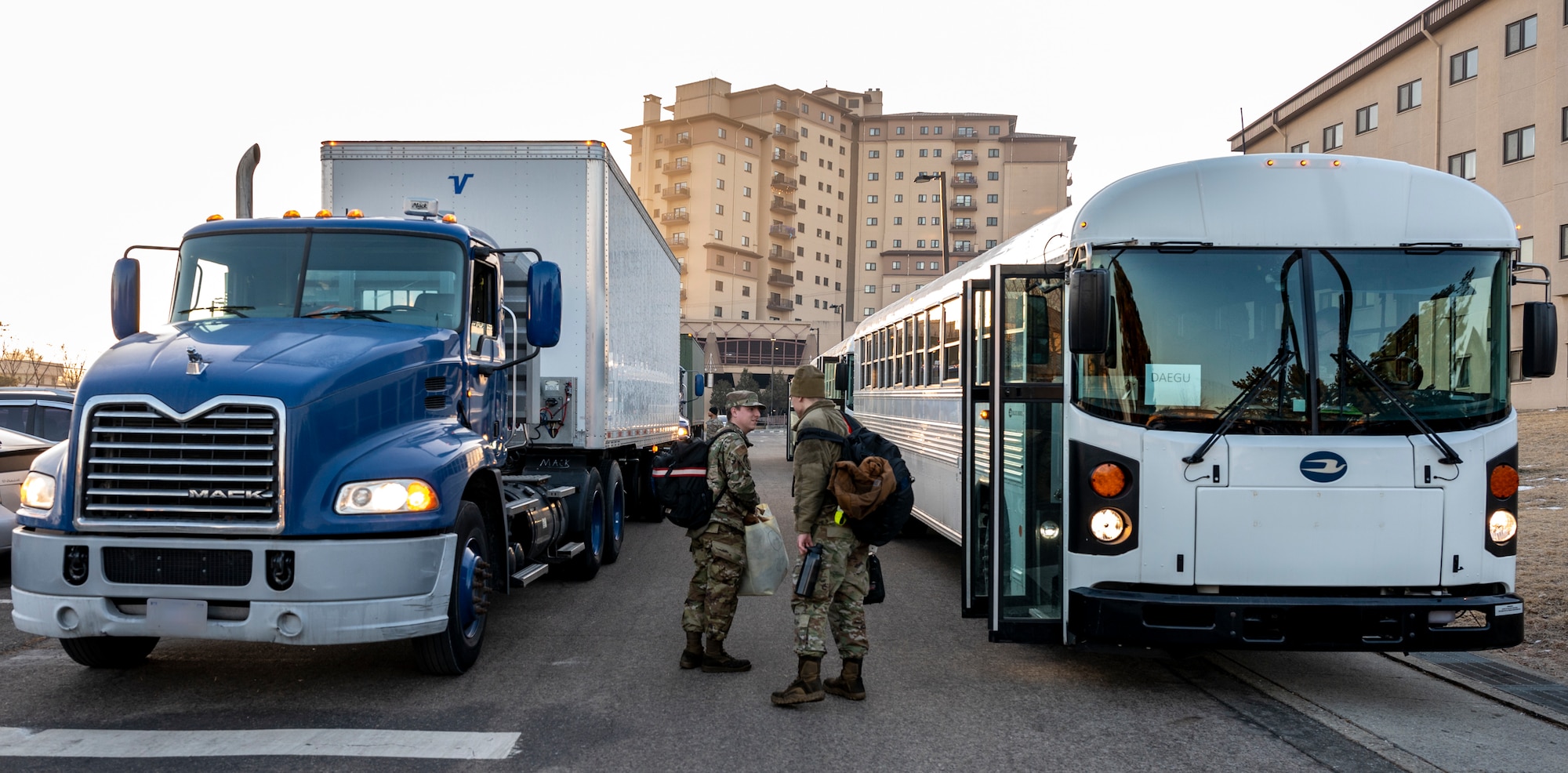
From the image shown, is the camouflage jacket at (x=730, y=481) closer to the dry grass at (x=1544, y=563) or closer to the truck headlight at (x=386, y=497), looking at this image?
the truck headlight at (x=386, y=497)

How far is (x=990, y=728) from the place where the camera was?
17.0 feet

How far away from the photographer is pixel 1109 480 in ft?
18.4

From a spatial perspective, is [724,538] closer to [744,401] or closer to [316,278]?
[744,401]

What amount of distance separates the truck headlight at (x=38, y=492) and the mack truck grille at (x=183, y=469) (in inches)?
11.4

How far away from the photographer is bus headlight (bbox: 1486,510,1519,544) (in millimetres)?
5453

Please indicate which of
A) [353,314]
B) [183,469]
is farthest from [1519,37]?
[183,469]

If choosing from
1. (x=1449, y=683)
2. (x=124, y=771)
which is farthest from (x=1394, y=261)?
(x=124, y=771)

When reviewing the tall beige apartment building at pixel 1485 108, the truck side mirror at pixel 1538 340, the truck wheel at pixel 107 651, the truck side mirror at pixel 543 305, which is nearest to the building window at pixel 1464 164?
the tall beige apartment building at pixel 1485 108

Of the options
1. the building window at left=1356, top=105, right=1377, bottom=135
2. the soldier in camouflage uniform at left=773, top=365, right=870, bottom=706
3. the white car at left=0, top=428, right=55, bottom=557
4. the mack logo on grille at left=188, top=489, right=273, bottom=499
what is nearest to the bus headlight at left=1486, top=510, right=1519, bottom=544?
the soldier in camouflage uniform at left=773, top=365, right=870, bottom=706

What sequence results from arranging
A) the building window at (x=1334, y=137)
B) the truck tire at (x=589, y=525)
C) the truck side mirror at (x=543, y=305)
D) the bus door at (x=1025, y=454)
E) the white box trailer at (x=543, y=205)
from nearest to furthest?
the bus door at (x=1025, y=454)
the truck side mirror at (x=543, y=305)
the white box trailer at (x=543, y=205)
the truck tire at (x=589, y=525)
the building window at (x=1334, y=137)

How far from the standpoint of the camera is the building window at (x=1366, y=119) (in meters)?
38.0

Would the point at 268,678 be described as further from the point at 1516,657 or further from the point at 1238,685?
the point at 1516,657

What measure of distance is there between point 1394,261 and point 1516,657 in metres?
3.22

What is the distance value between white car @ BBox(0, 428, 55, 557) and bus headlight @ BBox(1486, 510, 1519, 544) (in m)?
10.3
